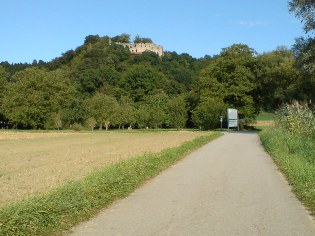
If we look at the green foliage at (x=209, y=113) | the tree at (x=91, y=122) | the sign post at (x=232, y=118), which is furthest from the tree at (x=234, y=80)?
the tree at (x=91, y=122)

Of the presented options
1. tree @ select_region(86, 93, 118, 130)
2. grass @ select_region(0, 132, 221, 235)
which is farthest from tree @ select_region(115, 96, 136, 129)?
grass @ select_region(0, 132, 221, 235)

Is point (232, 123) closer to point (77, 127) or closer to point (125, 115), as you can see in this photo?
point (125, 115)

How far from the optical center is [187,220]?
768 centimetres

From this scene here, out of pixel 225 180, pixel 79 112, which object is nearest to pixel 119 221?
pixel 225 180

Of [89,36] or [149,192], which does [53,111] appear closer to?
Answer: [89,36]

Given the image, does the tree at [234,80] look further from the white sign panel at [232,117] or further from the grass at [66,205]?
the grass at [66,205]

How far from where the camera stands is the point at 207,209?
8672mm

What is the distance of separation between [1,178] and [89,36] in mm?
147060

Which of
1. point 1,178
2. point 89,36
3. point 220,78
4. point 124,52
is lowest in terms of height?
point 1,178

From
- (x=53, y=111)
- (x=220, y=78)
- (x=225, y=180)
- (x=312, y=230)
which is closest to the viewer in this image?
(x=312, y=230)

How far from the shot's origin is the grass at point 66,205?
257 inches

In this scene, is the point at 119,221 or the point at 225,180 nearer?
the point at 119,221

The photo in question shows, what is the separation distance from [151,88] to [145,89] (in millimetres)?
1862

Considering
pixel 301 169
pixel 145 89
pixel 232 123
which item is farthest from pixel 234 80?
pixel 301 169
